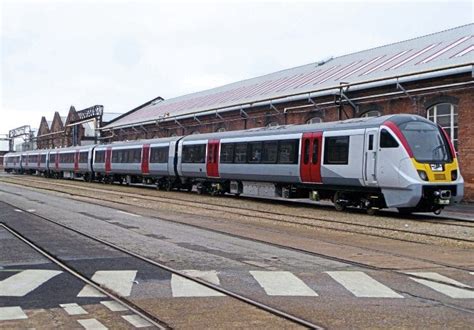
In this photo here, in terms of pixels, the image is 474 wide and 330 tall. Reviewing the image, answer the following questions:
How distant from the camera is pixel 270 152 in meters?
25.4

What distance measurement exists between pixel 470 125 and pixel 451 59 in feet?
14.1

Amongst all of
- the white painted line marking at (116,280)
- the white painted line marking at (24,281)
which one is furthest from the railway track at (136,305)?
the white painted line marking at (24,281)

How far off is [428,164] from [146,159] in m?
23.1

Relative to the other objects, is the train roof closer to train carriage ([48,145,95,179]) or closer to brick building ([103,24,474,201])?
brick building ([103,24,474,201])

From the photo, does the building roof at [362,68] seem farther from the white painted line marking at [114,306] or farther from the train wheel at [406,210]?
the white painted line marking at [114,306]

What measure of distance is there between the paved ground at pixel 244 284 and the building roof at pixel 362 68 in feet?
64.2

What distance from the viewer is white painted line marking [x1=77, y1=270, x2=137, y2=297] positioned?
25.8 ft

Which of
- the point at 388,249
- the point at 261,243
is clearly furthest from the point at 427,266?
the point at 261,243

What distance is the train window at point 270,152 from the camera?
2500 cm

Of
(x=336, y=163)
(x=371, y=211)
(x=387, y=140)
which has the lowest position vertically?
(x=371, y=211)

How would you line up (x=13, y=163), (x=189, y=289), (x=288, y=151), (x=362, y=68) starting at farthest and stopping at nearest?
(x=13, y=163) < (x=362, y=68) < (x=288, y=151) < (x=189, y=289)

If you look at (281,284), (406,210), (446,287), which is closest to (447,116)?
(406,210)

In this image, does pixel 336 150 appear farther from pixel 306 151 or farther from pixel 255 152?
pixel 255 152

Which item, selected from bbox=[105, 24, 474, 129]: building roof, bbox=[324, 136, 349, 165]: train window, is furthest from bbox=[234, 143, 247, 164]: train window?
bbox=[105, 24, 474, 129]: building roof
